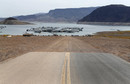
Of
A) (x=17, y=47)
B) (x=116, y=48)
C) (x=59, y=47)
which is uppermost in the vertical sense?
(x=17, y=47)

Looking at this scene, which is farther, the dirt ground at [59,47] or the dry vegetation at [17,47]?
the dirt ground at [59,47]

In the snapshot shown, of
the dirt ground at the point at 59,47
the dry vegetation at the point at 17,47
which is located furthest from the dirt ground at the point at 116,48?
the dry vegetation at the point at 17,47

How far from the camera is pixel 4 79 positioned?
31.3ft

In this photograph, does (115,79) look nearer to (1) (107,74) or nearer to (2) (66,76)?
(1) (107,74)

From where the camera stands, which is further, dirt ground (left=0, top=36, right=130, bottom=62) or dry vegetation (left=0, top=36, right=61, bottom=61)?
dirt ground (left=0, top=36, right=130, bottom=62)

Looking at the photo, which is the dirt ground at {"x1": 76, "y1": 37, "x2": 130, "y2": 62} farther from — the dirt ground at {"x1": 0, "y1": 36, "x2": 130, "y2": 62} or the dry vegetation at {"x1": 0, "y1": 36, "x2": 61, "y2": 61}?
the dry vegetation at {"x1": 0, "y1": 36, "x2": 61, "y2": 61}

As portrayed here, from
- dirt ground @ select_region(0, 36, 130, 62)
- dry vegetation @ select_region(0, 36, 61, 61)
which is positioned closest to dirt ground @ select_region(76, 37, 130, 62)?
dirt ground @ select_region(0, 36, 130, 62)

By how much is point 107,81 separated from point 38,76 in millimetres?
3219

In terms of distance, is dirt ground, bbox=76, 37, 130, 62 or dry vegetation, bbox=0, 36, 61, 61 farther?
dirt ground, bbox=76, 37, 130, 62

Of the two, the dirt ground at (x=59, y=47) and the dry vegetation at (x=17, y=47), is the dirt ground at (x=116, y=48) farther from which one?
the dry vegetation at (x=17, y=47)

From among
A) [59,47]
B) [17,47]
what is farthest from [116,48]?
[17,47]

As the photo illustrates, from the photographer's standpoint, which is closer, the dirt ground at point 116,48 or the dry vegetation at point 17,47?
the dry vegetation at point 17,47

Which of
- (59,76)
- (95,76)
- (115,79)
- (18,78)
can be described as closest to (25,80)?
(18,78)

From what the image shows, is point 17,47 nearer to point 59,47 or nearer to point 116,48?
point 59,47
